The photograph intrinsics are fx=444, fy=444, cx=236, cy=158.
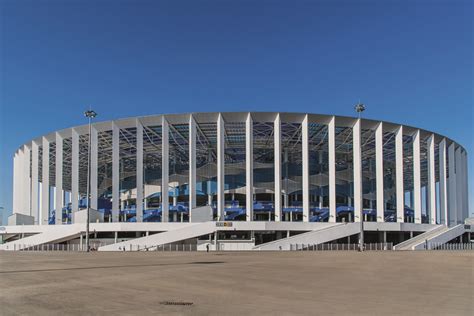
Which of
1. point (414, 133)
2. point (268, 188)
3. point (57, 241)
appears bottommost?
point (57, 241)

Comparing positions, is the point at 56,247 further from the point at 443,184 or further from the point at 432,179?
the point at 443,184

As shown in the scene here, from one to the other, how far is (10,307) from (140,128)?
5149 centimetres

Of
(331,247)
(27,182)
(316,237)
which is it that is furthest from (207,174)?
(27,182)

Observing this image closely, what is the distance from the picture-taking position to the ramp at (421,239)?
5122 centimetres

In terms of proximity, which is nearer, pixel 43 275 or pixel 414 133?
pixel 43 275

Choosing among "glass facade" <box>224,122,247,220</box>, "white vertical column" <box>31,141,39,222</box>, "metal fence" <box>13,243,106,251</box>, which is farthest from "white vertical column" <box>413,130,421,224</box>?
"white vertical column" <box>31,141,39,222</box>

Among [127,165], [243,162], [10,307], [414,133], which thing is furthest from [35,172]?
[10,307]

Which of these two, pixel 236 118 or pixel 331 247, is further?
pixel 236 118

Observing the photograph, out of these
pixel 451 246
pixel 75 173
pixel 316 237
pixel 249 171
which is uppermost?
pixel 75 173

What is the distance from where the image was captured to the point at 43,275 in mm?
17219

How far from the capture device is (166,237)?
50562 millimetres

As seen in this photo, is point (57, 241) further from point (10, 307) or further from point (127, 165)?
point (10, 307)

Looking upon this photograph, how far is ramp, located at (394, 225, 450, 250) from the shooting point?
5122 centimetres

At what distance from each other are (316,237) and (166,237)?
56.5ft
